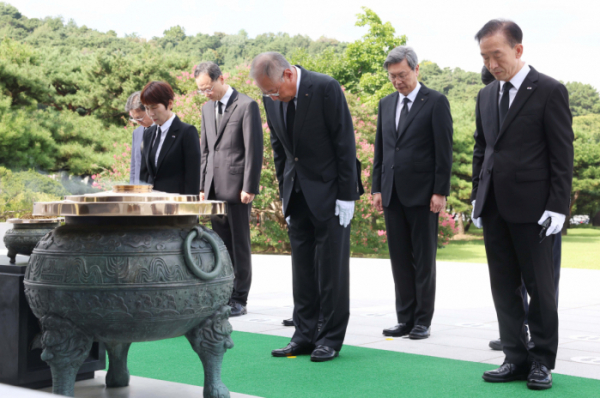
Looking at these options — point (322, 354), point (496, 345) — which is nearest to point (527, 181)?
point (496, 345)

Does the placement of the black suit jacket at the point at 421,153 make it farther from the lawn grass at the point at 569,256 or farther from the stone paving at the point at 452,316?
the lawn grass at the point at 569,256

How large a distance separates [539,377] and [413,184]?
152cm

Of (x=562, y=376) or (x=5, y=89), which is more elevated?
(x=5, y=89)

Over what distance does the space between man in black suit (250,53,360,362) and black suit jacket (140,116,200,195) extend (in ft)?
3.10

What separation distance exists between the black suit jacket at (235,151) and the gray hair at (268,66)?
1.41 metres

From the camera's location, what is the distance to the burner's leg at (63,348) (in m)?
2.35

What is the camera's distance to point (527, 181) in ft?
9.32

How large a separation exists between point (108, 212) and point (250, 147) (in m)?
2.40

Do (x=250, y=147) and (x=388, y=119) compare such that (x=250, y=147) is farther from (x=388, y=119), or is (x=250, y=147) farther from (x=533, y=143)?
(x=533, y=143)

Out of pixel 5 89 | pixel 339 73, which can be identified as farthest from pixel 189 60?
pixel 5 89

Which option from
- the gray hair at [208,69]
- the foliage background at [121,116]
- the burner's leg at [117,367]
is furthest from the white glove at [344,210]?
the foliage background at [121,116]

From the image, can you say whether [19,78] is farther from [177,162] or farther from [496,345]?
[496,345]

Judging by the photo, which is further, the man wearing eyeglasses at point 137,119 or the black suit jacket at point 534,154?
the man wearing eyeglasses at point 137,119

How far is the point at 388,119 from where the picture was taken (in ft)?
13.8
